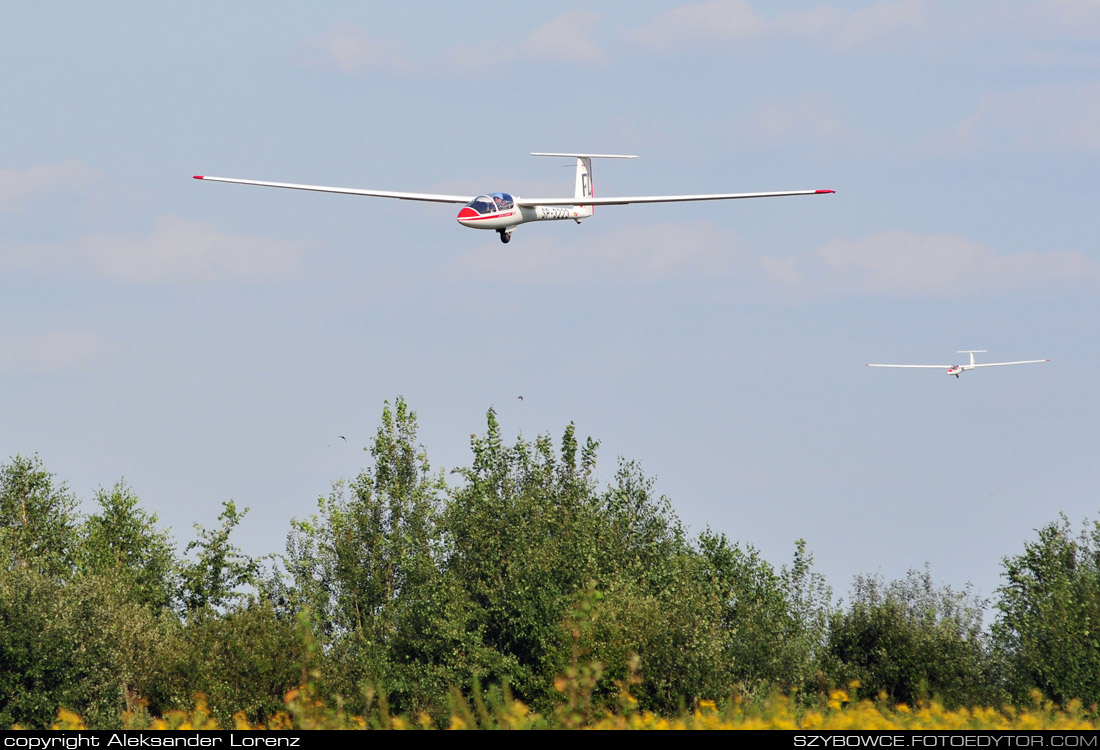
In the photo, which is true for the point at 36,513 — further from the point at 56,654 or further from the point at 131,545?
the point at 56,654

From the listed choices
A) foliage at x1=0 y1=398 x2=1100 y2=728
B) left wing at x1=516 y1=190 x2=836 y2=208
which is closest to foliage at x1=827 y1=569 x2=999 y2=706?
foliage at x1=0 y1=398 x2=1100 y2=728

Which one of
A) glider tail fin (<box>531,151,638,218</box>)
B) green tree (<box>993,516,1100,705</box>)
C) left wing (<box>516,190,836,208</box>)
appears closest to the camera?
left wing (<box>516,190,836,208</box>)

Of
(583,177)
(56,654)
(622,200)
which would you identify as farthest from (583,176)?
(56,654)

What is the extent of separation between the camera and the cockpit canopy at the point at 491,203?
5025 centimetres

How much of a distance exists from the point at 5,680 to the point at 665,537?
44.5 m

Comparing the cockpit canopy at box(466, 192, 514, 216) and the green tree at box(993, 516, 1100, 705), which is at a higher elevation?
the cockpit canopy at box(466, 192, 514, 216)

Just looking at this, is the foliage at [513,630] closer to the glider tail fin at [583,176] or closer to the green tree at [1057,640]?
the green tree at [1057,640]

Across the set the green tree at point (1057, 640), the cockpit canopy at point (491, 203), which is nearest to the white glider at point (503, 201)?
the cockpit canopy at point (491, 203)

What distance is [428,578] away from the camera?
66500 mm

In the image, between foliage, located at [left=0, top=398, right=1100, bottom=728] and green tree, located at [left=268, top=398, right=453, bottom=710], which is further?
green tree, located at [left=268, top=398, right=453, bottom=710]

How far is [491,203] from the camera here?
166 feet

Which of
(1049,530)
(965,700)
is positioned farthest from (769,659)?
(1049,530)

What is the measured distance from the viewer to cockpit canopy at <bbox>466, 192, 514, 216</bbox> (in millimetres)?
50250

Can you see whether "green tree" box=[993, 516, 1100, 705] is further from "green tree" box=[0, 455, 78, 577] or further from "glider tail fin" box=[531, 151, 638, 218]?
"green tree" box=[0, 455, 78, 577]
